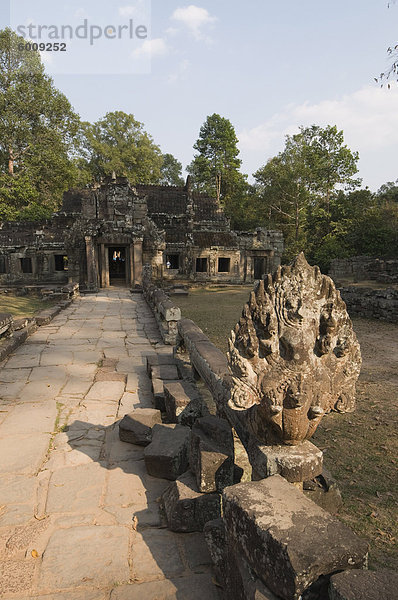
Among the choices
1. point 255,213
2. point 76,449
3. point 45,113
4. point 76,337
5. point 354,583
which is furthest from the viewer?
point 255,213

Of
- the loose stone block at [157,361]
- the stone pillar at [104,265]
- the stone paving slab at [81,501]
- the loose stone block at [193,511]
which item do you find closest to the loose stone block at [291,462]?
the loose stone block at [193,511]

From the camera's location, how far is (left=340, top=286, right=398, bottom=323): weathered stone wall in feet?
39.4

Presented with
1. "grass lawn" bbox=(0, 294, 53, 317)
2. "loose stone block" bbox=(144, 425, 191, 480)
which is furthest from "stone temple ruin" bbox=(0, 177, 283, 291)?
"loose stone block" bbox=(144, 425, 191, 480)

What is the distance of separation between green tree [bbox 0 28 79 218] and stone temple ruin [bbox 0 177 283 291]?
528cm

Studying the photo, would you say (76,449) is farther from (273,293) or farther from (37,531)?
(273,293)

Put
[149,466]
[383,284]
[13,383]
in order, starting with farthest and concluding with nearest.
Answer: [383,284]
[13,383]
[149,466]

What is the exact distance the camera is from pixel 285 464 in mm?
2016

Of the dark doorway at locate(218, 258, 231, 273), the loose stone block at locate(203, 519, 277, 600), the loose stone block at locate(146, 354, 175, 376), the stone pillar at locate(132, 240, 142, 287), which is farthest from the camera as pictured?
the dark doorway at locate(218, 258, 231, 273)

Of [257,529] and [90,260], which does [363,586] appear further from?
[90,260]

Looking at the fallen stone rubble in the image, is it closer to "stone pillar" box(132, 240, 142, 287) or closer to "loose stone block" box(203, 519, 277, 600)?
"loose stone block" box(203, 519, 277, 600)

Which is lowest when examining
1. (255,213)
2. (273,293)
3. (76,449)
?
(76,449)

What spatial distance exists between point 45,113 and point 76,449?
32052 millimetres

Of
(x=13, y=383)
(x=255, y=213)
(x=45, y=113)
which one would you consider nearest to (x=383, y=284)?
(x=255, y=213)

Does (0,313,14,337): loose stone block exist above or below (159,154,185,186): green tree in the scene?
below
